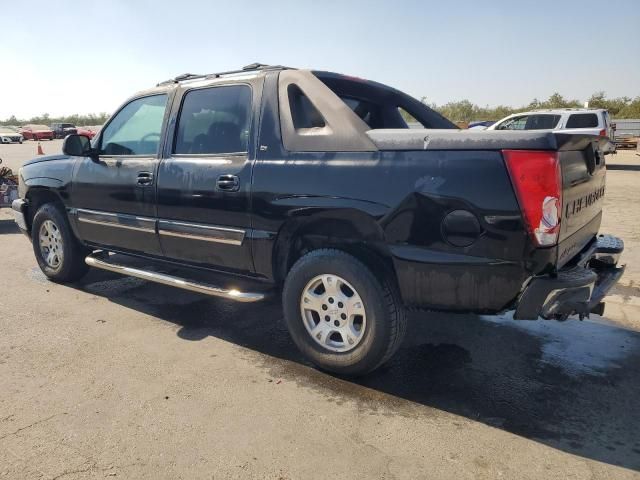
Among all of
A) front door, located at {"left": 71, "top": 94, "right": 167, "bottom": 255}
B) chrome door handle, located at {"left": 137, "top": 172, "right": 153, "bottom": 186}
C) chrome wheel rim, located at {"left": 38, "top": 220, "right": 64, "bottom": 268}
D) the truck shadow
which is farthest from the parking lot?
chrome door handle, located at {"left": 137, "top": 172, "right": 153, "bottom": 186}

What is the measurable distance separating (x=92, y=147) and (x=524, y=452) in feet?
14.3

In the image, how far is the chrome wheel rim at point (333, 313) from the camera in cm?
318

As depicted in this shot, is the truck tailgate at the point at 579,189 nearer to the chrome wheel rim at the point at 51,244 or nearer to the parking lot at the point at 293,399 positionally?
the parking lot at the point at 293,399

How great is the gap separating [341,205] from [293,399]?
119 centimetres

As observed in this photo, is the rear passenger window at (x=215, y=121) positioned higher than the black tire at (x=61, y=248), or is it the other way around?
the rear passenger window at (x=215, y=121)

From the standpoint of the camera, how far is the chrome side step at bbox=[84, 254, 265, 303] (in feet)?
11.9

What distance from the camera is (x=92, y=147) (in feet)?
15.7

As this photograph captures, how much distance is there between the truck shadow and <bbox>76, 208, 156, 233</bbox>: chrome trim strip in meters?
0.79

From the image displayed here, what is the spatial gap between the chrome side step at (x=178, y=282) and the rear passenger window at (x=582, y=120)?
49.3ft

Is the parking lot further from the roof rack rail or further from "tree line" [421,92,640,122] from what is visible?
"tree line" [421,92,640,122]

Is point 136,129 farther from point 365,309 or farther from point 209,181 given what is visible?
point 365,309

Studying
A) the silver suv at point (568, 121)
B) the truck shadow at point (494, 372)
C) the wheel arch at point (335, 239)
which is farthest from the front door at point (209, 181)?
the silver suv at point (568, 121)

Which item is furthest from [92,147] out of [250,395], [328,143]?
[250,395]

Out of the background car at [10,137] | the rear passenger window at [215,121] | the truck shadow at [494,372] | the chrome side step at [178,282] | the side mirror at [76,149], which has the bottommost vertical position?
the truck shadow at [494,372]
